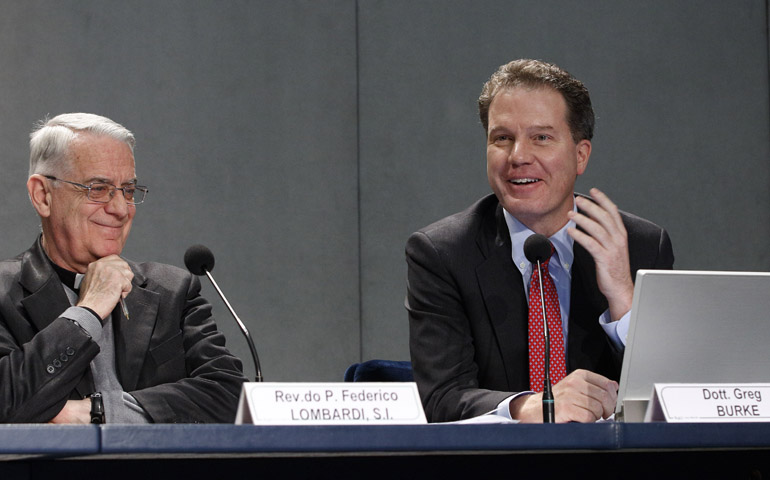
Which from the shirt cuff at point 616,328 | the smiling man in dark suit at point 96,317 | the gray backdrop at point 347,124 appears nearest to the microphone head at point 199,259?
the smiling man in dark suit at point 96,317

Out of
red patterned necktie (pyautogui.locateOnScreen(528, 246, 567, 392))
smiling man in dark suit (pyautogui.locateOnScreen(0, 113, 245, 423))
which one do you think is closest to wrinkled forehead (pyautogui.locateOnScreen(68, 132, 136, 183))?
smiling man in dark suit (pyautogui.locateOnScreen(0, 113, 245, 423))

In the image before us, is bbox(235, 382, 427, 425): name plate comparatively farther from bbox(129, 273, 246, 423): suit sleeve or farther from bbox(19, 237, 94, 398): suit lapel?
bbox(19, 237, 94, 398): suit lapel

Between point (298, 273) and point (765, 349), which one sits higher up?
point (765, 349)

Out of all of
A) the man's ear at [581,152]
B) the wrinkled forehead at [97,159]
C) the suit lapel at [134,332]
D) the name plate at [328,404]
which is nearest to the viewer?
the name plate at [328,404]

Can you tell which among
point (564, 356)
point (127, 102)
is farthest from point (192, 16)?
point (564, 356)

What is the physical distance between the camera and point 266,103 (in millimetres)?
3660

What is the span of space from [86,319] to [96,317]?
2cm

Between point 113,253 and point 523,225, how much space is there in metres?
0.94

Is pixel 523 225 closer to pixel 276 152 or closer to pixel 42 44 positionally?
pixel 276 152

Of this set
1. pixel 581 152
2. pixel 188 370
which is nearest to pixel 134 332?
pixel 188 370

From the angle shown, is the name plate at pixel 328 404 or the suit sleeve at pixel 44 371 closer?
the name plate at pixel 328 404

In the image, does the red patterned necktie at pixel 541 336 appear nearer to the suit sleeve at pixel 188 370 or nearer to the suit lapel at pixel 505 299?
the suit lapel at pixel 505 299

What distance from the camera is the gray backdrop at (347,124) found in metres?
3.50

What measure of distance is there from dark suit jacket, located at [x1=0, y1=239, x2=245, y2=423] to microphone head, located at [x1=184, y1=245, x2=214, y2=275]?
267mm
